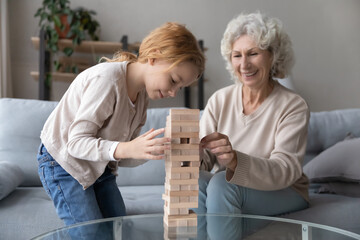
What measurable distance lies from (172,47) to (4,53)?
245cm

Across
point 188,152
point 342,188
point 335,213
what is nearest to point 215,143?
point 188,152

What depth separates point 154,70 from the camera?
1.24 metres

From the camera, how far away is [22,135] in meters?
2.08

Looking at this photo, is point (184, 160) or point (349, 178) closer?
point (184, 160)

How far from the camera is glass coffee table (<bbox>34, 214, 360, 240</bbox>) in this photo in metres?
0.95

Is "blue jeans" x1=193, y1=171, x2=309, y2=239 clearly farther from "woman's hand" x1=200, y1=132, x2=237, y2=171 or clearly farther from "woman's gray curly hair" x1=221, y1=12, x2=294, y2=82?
"woman's gray curly hair" x1=221, y1=12, x2=294, y2=82

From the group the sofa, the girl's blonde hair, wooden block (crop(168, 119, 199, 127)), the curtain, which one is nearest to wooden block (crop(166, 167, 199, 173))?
wooden block (crop(168, 119, 199, 127))

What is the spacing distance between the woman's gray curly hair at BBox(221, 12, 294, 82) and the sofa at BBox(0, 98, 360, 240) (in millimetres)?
544

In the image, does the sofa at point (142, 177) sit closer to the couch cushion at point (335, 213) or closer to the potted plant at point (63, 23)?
the couch cushion at point (335, 213)

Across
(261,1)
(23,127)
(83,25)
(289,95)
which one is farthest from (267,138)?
(261,1)

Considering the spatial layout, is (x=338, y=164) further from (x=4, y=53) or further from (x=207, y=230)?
(x=4, y=53)

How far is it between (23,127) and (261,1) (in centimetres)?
265

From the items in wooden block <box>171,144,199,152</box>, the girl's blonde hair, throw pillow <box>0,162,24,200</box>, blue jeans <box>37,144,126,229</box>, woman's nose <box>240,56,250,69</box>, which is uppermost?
the girl's blonde hair

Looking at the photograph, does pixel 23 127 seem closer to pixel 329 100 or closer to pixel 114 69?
pixel 114 69
